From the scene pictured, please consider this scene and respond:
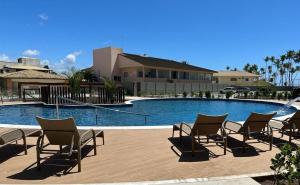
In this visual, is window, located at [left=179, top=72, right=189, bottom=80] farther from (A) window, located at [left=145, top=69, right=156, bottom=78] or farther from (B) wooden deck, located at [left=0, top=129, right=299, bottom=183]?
(B) wooden deck, located at [left=0, top=129, right=299, bottom=183]

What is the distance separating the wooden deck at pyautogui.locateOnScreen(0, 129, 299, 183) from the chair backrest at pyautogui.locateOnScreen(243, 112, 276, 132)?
1.60 feet

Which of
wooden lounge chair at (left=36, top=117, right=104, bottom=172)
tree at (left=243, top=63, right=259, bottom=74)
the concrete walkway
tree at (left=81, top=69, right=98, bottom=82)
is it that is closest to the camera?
the concrete walkway

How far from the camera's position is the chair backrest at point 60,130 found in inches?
203

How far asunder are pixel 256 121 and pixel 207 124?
1.27m

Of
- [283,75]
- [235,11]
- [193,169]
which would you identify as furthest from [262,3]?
[283,75]

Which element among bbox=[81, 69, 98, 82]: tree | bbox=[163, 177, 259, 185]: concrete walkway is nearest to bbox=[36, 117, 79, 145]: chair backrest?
bbox=[163, 177, 259, 185]: concrete walkway

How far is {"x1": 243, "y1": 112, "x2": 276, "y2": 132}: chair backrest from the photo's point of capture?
648 centimetres

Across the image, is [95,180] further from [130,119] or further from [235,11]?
[235,11]

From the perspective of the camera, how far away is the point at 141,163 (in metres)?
5.54

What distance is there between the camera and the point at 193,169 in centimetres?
517

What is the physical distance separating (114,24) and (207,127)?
123 ft

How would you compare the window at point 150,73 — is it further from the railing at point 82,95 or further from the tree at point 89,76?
the railing at point 82,95

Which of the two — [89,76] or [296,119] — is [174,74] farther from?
[296,119]

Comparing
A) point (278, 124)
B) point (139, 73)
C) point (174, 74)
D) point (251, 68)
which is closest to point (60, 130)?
point (278, 124)
